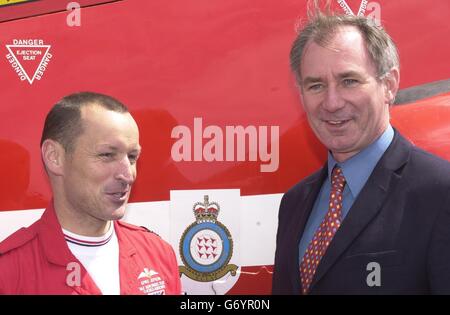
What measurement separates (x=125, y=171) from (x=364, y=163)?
0.82 m

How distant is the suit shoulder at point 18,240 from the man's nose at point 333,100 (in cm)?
109

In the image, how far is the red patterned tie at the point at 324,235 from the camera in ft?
7.27

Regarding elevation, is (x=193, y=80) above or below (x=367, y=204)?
above

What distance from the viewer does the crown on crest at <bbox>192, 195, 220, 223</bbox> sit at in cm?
244

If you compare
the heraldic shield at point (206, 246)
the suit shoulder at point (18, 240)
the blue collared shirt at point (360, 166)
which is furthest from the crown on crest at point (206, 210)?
the suit shoulder at point (18, 240)

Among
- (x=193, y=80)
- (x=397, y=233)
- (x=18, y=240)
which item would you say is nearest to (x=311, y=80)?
(x=193, y=80)

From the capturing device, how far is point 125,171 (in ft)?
7.19

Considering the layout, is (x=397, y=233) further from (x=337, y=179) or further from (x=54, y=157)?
(x=54, y=157)

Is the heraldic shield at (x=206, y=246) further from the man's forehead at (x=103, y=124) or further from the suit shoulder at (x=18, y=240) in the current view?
the suit shoulder at (x=18, y=240)

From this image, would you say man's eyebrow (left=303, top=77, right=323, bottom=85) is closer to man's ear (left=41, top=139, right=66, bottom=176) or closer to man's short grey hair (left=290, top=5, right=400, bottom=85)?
man's short grey hair (left=290, top=5, right=400, bottom=85)

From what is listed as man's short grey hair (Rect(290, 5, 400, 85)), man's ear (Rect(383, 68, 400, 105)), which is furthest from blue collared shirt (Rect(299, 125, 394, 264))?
man's short grey hair (Rect(290, 5, 400, 85))

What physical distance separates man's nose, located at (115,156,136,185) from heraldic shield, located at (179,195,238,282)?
1.10 feet
